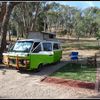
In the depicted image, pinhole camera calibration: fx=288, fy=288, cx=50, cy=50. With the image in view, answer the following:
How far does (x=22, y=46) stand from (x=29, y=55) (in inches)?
59.0

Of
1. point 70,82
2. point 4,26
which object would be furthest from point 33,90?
point 4,26

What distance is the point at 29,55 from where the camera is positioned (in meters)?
16.5

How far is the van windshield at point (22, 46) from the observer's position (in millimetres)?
17391

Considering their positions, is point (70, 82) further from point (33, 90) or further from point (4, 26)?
point (4, 26)

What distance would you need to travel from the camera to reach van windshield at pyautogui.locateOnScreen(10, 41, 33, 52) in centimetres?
1739

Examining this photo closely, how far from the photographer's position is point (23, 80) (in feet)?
48.4

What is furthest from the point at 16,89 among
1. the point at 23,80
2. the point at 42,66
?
the point at 42,66

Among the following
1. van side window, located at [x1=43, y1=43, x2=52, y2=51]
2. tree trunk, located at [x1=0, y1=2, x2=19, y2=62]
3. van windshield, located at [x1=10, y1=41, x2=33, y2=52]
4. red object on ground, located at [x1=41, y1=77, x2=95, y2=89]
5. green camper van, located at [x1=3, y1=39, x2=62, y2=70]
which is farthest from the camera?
tree trunk, located at [x1=0, y1=2, x2=19, y2=62]

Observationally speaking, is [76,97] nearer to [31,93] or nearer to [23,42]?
[31,93]

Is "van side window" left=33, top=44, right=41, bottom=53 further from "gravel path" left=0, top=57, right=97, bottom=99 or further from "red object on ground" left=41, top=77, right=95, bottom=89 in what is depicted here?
"red object on ground" left=41, top=77, right=95, bottom=89

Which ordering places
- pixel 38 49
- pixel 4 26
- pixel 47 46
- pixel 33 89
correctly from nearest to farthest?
pixel 33 89 < pixel 38 49 < pixel 47 46 < pixel 4 26

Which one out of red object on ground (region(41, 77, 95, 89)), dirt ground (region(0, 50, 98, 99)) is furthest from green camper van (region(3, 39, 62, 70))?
red object on ground (region(41, 77, 95, 89))

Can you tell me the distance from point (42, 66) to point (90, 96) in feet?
26.2

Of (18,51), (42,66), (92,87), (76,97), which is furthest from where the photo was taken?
(42,66)
